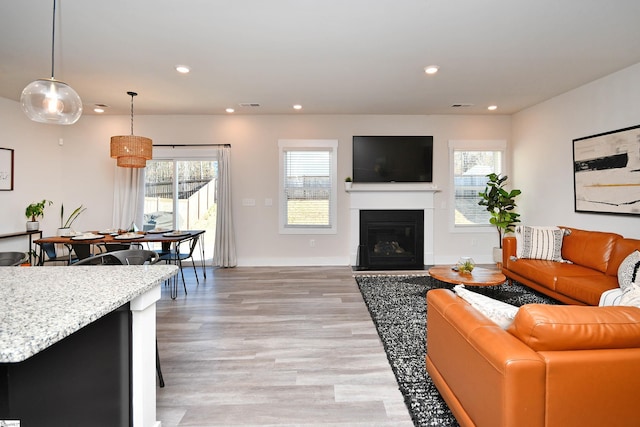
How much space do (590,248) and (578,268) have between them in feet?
0.97

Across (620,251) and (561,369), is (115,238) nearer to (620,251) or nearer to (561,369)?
(561,369)

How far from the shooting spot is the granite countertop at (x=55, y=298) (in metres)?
0.87

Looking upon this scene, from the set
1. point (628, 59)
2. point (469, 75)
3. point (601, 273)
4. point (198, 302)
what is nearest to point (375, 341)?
point (198, 302)

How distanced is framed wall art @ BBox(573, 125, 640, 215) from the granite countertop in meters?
4.82

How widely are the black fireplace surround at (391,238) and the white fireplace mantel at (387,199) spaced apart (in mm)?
90

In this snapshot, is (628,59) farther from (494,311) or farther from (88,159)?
(88,159)

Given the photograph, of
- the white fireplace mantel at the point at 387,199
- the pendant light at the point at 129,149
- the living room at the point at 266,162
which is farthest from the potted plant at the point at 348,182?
the pendant light at the point at 129,149

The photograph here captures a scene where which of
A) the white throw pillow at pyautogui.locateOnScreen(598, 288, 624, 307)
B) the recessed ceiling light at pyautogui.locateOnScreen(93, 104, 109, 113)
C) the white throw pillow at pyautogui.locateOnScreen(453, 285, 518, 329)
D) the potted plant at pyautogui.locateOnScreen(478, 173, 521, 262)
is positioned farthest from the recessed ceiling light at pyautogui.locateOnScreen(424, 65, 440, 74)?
the recessed ceiling light at pyautogui.locateOnScreen(93, 104, 109, 113)

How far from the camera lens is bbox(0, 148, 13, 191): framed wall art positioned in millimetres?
4758

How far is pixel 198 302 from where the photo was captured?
3.86 meters

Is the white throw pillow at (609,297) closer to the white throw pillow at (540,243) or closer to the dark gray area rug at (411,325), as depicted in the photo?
the dark gray area rug at (411,325)

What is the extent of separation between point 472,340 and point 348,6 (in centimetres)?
250

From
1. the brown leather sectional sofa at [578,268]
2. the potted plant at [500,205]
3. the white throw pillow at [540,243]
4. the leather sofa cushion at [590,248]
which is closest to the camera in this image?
the brown leather sectional sofa at [578,268]

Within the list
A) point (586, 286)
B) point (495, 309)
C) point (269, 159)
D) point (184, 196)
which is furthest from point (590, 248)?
point (184, 196)
